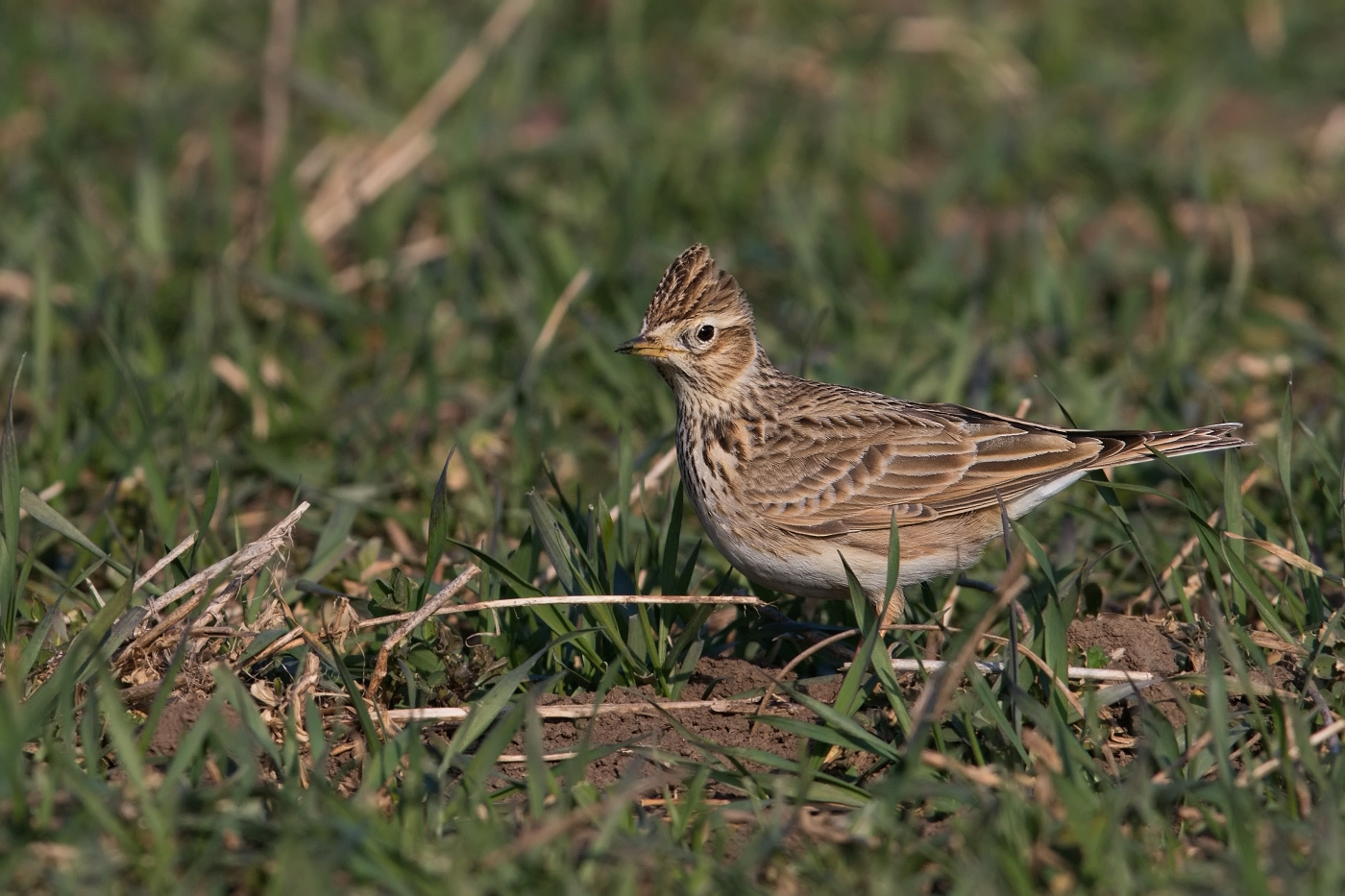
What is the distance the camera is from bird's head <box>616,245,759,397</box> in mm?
5570

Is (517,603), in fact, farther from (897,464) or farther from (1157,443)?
(1157,443)

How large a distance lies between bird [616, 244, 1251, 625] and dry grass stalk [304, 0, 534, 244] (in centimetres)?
378

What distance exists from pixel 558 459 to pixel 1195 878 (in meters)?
3.77

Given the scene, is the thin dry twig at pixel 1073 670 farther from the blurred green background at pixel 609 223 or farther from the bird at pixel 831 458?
the blurred green background at pixel 609 223

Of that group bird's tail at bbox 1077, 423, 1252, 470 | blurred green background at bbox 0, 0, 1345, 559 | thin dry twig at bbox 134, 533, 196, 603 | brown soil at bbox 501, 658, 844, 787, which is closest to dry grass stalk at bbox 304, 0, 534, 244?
blurred green background at bbox 0, 0, 1345, 559

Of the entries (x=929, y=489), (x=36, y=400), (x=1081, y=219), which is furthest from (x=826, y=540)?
(x=1081, y=219)

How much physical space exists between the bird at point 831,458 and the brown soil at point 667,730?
425mm

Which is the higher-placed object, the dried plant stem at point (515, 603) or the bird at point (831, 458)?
the bird at point (831, 458)

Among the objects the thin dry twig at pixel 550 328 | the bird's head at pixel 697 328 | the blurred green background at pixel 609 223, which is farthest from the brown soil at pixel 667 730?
the thin dry twig at pixel 550 328

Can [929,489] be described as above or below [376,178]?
below

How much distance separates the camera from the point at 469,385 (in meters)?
7.68

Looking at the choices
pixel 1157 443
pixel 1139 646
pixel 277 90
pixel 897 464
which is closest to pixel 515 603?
pixel 897 464

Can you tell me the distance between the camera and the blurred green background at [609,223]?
7.10 m

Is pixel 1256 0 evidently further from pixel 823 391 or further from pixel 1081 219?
pixel 823 391
